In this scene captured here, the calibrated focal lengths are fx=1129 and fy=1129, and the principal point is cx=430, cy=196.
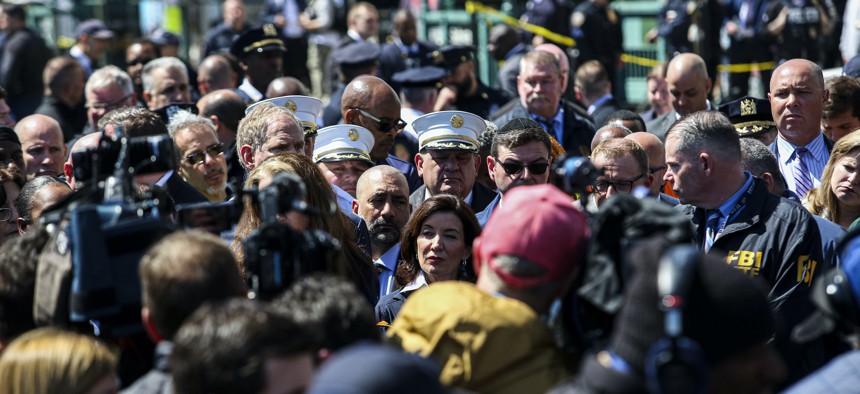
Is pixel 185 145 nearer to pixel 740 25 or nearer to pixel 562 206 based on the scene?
pixel 562 206

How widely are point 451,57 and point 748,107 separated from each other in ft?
12.1

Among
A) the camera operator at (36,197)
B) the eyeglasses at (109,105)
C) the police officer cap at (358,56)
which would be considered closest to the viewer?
the camera operator at (36,197)

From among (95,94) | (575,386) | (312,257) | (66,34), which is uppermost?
(66,34)

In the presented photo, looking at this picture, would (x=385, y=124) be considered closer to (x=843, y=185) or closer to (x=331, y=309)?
(x=843, y=185)

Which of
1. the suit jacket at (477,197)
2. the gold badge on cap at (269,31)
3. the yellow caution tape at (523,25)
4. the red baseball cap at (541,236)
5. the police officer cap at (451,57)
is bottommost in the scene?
the suit jacket at (477,197)

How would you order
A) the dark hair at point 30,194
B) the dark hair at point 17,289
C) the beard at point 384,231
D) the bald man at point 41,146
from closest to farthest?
the dark hair at point 17,289 → the dark hair at point 30,194 → the beard at point 384,231 → the bald man at point 41,146

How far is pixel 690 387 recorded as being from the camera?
8.68 ft

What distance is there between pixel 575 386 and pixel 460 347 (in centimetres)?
50

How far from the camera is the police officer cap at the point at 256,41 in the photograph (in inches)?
429

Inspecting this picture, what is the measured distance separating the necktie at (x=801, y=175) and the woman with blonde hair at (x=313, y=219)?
139 inches

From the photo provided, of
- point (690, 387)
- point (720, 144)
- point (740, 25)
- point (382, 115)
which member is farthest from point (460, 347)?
point (740, 25)

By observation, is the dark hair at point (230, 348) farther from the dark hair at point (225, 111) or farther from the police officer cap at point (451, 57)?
the police officer cap at point (451, 57)

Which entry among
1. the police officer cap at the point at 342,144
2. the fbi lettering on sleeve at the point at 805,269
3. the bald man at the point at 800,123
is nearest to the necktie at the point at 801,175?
the bald man at the point at 800,123

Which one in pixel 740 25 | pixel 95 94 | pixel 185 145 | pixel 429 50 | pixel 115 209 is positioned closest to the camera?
pixel 115 209
